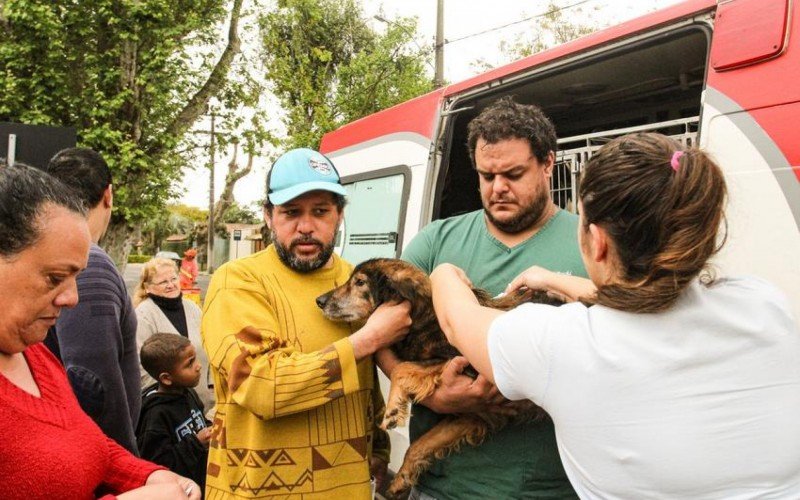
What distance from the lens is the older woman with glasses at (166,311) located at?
480 centimetres

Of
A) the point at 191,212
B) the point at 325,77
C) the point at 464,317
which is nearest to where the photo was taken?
the point at 464,317

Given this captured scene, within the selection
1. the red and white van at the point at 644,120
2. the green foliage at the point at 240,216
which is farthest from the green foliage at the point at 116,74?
the green foliage at the point at 240,216

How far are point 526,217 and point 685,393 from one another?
108cm

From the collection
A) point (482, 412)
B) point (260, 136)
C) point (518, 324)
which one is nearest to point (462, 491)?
point (482, 412)

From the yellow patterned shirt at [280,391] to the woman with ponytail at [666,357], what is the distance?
741mm

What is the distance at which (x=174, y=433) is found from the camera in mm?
3496

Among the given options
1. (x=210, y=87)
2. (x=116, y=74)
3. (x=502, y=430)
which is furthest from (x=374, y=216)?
(x=210, y=87)

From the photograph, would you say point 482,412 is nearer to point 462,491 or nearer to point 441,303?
point 462,491

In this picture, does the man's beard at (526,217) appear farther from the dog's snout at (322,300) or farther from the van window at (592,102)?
the van window at (592,102)

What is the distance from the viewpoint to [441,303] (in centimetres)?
170

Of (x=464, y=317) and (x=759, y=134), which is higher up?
(x=759, y=134)

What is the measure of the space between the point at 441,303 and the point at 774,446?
83cm

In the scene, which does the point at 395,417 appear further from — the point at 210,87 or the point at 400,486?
the point at 210,87

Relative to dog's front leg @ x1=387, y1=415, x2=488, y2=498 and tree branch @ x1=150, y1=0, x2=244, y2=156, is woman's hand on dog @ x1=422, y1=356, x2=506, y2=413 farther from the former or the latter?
tree branch @ x1=150, y1=0, x2=244, y2=156
